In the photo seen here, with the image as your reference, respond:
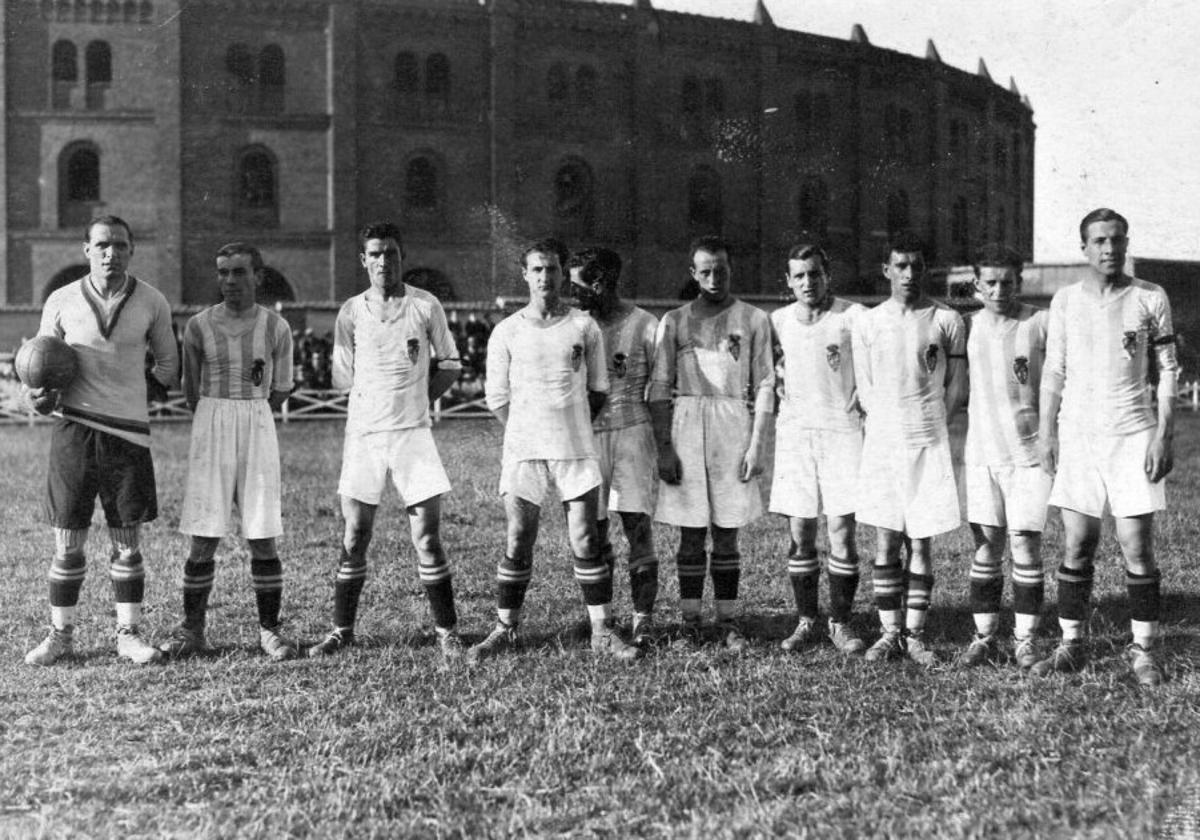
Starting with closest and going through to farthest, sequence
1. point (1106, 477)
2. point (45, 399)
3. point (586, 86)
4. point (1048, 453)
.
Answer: point (1106, 477) → point (1048, 453) → point (45, 399) → point (586, 86)

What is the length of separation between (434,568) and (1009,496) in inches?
122

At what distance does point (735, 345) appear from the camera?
645cm

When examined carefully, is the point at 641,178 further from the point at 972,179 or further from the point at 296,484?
the point at 296,484

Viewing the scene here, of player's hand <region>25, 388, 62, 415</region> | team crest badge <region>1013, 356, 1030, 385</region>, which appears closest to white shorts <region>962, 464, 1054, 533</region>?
team crest badge <region>1013, 356, 1030, 385</region>

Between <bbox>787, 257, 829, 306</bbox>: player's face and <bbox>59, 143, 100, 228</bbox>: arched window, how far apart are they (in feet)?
105

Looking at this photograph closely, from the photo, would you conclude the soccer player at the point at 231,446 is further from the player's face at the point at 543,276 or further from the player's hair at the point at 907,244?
the player's hair at the point at 907,244

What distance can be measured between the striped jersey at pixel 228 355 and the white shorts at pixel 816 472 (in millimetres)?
2924

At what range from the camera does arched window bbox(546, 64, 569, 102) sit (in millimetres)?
36031

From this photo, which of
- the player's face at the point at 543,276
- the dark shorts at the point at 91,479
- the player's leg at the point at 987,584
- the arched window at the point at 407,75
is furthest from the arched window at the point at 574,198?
the player's leg at the point at 987,584

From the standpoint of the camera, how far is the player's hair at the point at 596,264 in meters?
6.54

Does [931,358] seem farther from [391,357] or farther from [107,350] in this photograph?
[107,350]

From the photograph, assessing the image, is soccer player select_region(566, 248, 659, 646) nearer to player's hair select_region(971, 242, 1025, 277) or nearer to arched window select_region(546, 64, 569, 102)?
player's hair select_region(971, 242, 1025, 277)

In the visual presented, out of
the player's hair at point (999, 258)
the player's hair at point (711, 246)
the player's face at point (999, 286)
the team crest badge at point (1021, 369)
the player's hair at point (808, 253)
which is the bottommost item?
the team crest badge at point (1021, 369)

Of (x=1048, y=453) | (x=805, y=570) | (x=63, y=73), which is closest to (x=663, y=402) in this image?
(x=805, y=570)
